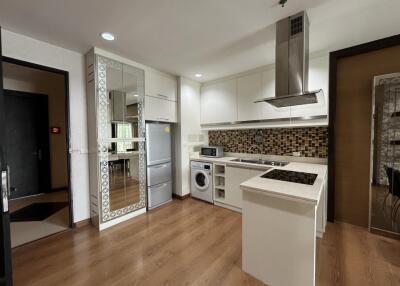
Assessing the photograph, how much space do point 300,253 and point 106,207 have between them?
7.83 feet

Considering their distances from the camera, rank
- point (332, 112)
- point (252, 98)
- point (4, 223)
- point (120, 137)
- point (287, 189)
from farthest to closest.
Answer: point (252, 98)
point (120, 137)
point (332, 112)
point (287, 189)
point (4, 223)

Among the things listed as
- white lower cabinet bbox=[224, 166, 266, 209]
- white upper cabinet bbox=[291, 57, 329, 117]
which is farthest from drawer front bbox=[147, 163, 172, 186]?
white upper cabinet bbox=[291, 57, 329, 117]

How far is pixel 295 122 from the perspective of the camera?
273 cm

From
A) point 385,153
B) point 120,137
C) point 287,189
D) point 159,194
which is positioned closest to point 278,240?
point 287,189

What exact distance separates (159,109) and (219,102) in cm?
119

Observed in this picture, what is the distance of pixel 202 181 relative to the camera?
140 inches

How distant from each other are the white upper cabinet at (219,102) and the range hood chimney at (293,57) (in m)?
1.43

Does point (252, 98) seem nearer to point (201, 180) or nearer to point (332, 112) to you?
point (332, 112)

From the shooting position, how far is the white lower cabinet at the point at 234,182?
9.55 feet

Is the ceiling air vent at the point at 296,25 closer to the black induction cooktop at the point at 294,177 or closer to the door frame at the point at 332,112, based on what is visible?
the door frame at the point at 332,112

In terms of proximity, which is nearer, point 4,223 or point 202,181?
point 4,223

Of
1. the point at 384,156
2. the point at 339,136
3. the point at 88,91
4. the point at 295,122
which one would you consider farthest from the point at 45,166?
the point at 384,156

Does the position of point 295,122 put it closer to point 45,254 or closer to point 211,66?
point 211,66

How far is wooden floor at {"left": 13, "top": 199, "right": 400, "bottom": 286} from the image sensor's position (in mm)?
1637
